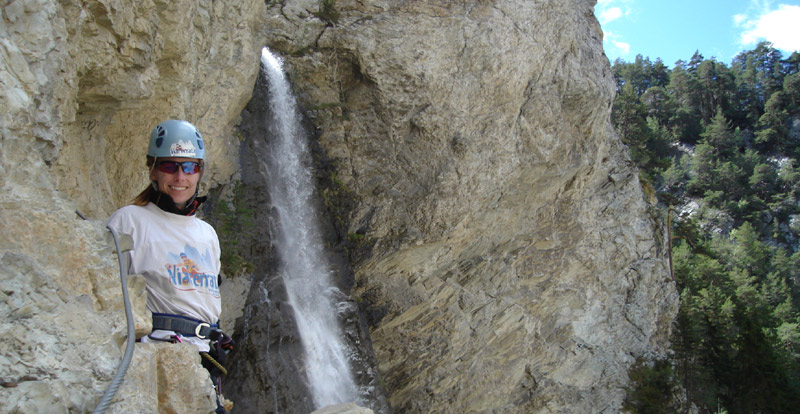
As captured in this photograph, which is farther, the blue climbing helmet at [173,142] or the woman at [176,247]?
the blue climbing helmet at [173,142]

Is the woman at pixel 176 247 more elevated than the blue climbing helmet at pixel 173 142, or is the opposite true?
the blue climbing helmet at pixel 173 142

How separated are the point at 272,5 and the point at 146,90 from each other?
707 centimetres

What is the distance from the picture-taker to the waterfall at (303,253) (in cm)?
1077

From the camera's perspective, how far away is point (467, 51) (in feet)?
→ 41.9

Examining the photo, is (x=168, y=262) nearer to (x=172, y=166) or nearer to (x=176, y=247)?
(x=176, y=247)

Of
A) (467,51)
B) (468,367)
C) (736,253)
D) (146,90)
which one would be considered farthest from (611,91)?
(736,253)

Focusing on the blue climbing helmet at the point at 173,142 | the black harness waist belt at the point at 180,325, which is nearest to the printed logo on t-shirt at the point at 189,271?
the black harness waist belt at the point at 180,325

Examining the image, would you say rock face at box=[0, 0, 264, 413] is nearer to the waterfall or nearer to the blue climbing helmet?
the blue climbing helmet

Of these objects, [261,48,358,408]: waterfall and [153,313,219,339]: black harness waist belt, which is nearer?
[153,313,219,339]: black harness waist belt

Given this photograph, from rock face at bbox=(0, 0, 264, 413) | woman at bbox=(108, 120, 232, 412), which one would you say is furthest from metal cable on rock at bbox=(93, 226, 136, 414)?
woman at bbox=(108, 120, 232, 412)

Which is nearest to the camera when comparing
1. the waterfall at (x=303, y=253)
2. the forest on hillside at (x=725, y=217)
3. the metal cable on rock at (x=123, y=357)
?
the metal cable on rock at (x=123, y=357)

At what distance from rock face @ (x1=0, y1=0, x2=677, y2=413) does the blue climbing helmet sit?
2747 millimetres

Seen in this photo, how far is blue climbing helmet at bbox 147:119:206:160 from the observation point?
11.7ft

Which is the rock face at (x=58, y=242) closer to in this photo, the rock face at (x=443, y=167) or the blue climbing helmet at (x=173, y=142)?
the rock face at (x=443, y=167)
